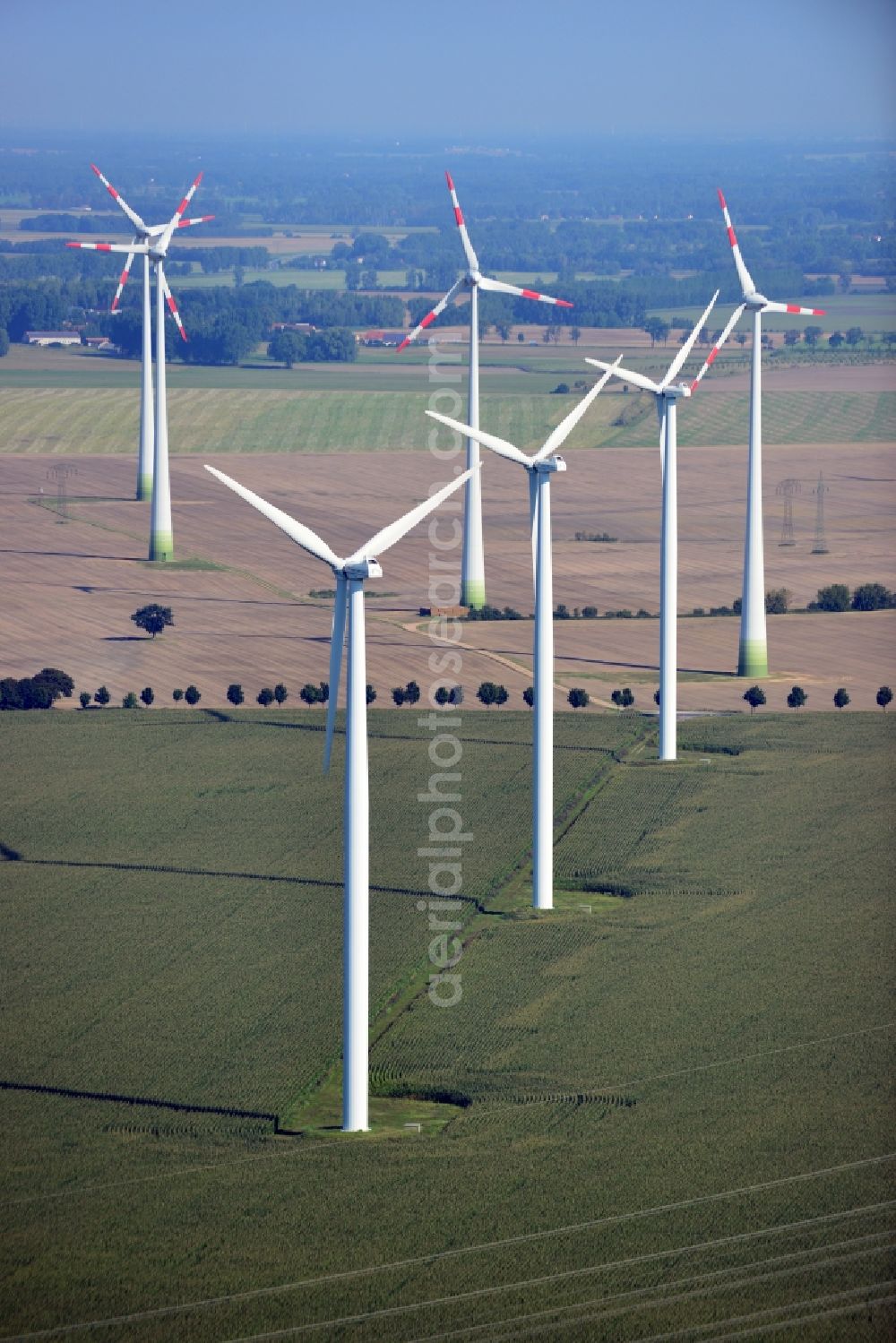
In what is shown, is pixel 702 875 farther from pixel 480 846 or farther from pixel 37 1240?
pixel 37 1240

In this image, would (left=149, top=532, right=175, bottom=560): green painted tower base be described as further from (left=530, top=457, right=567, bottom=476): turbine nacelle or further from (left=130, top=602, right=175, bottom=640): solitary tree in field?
(left=530, top=457, right=567, bottom=476): turbine nacelle

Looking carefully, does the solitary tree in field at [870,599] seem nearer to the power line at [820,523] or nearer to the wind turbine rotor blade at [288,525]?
the power line at [820,523]

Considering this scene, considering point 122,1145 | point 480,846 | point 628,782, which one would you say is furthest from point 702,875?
point 122,1145

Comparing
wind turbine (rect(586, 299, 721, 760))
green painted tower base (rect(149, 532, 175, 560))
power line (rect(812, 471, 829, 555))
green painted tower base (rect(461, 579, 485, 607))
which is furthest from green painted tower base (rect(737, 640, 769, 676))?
green painted tower base (rect(149, 532, 175, 560))

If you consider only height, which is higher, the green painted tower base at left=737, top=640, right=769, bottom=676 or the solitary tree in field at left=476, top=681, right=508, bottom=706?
the green painted tower base at left=737, top=640, right=769, bottom=676

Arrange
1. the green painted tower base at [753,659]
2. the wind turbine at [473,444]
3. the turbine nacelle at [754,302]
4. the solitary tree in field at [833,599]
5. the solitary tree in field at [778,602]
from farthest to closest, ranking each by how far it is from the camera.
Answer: the solitary tree in field at [833,599] → the solitary tree in field at [778,602] → the green painted tower base at [753,659] → the wind turbine at [473,444] → the turbine nacelle at [754,302]

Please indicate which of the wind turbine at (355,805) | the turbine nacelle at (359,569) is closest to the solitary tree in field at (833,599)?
the wind turbine at (355,805)
